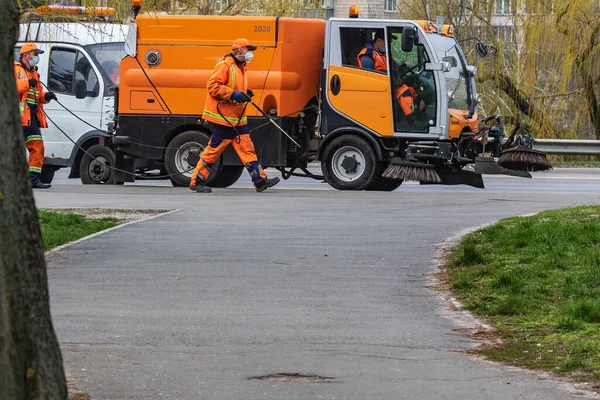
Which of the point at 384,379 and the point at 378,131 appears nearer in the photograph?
the point at 384,379

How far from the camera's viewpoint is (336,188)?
20.7 m

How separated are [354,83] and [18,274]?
15.2 m

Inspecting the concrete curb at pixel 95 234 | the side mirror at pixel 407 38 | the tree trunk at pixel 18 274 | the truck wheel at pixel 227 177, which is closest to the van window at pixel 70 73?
the truck wheel at pixel 227 177

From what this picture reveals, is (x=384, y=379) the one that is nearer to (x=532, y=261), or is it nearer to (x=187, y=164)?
(x=532, y=261)

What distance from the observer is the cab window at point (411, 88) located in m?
20.2

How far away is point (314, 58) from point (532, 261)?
9815 millimetres

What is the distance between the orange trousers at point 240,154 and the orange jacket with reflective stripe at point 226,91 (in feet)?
0.85

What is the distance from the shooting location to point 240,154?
18625mm

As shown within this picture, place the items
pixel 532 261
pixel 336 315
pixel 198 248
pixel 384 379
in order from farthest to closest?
pixel 198 248 → pixel 532 261 → pixel 336 315 → pixel 384 379

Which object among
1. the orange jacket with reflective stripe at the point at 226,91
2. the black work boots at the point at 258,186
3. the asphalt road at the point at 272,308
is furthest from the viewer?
the black work boots at the point at 258,186

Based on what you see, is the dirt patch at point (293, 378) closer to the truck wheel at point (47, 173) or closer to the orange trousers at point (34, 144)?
the orange trousers at point (34, 144)

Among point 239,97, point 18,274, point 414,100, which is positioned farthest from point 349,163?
point 18,274

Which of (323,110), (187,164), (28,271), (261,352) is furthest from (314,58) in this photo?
(28,271)

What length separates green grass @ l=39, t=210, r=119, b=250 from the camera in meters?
13.0
